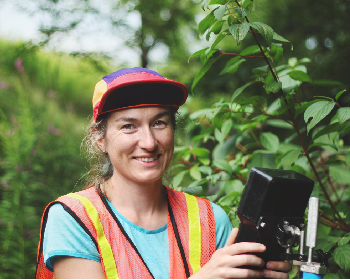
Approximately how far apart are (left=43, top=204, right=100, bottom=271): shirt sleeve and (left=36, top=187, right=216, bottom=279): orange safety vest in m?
0.02

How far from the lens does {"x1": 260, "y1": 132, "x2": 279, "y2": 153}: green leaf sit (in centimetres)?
190

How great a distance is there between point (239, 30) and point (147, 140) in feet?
1.63

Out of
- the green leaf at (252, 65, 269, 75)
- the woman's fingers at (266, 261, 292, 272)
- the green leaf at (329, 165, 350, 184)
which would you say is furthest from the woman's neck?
the green leaf at (329, 165, 350, 184)

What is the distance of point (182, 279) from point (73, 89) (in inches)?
204

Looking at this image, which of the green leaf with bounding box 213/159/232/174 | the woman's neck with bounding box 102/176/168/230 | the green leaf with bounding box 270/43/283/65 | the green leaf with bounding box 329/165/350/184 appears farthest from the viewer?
the green leaf with bounding box 213/159/232/174

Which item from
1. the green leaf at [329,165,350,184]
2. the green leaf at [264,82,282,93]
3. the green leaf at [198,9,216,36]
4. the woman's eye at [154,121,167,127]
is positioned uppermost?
the green leaf at [198,9,216,36]

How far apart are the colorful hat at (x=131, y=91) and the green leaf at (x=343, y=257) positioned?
0.85m

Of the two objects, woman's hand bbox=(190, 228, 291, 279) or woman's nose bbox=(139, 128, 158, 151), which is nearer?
woman's hand bbox=(190, 228, 291, 279)

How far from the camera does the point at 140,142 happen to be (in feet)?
4.31

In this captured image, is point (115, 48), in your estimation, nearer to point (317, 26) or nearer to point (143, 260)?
point (317, 26)

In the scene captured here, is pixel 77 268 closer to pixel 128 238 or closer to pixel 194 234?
pixel 128 238

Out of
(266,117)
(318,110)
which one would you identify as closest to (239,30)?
(318,110)

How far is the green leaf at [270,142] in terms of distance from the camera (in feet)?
6.23

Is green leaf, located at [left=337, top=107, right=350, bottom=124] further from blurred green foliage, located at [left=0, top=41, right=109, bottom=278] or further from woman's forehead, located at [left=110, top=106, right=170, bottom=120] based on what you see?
blurred green foliage, located at [left=0, top=41, right=109, bottom=278]
